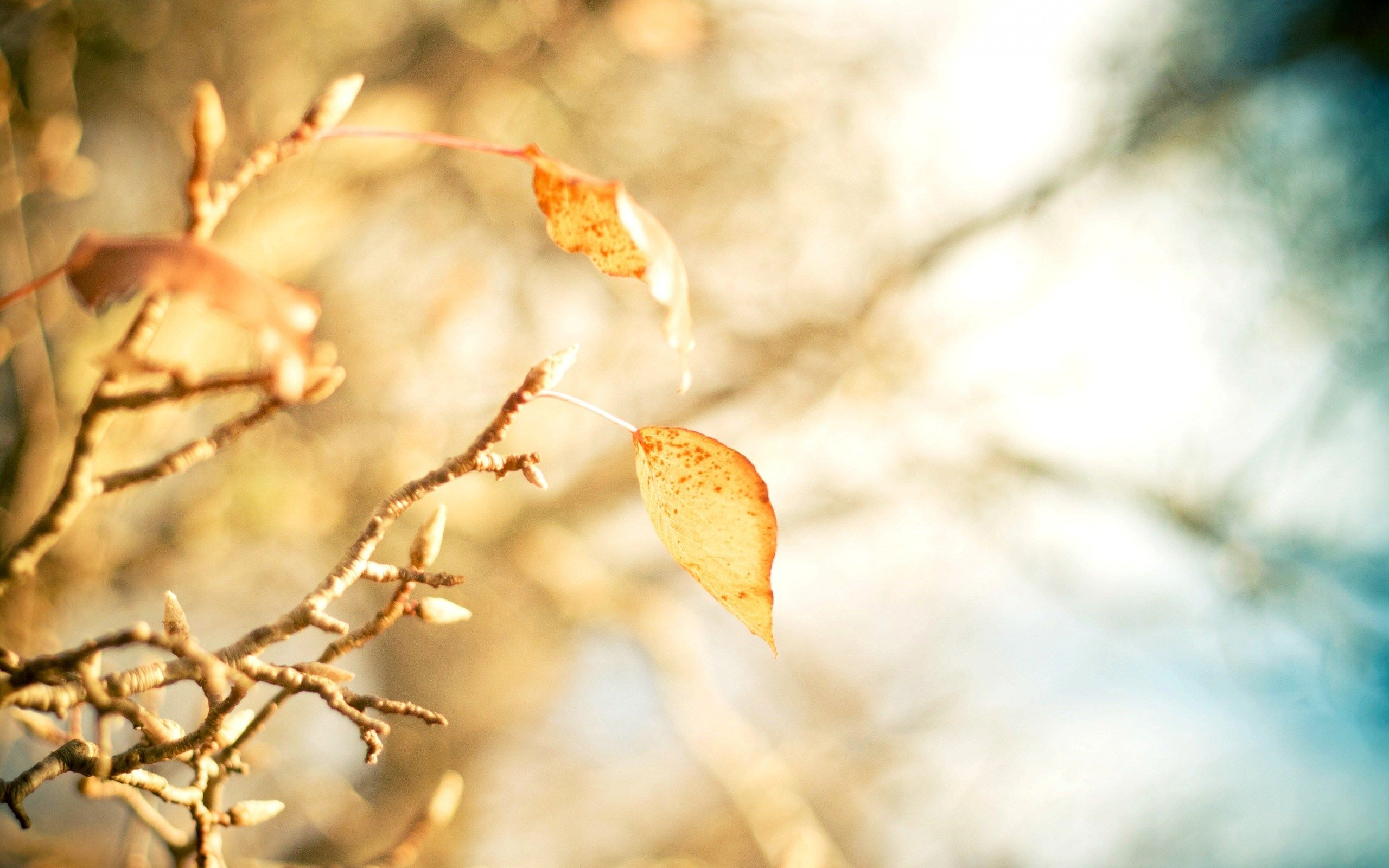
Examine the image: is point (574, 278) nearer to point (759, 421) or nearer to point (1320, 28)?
point (759, 421)

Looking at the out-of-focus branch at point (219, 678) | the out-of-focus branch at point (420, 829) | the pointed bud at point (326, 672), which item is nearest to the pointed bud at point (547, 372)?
the out-of-focus branch at point (219, 678)

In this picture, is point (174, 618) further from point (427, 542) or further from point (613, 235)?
point (613, 235)

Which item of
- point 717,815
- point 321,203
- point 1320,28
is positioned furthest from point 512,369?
point 1320,28

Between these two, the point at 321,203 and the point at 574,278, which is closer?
the point at 321,203

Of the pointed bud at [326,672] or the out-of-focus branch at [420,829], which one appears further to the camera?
the out-of-focus branch at [420,829]

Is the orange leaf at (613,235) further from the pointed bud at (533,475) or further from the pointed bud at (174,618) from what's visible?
the pointed bud at (174,618)

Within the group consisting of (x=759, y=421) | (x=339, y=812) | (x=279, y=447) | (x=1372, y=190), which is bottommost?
(x=339, y=812)
